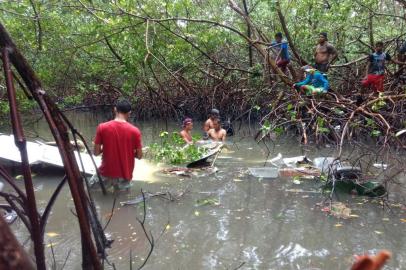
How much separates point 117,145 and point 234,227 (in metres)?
1.62

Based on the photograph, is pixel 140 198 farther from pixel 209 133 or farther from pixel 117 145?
pixel 209 133

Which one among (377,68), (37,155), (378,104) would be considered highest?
(377,68)

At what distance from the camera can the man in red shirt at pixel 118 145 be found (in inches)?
203

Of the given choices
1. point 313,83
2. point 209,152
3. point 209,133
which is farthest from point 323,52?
point 209,152

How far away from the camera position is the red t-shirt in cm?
518

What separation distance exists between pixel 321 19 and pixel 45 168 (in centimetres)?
719

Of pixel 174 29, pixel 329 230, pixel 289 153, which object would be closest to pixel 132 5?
pixel 174 29

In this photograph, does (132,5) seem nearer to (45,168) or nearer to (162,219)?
(45,168)

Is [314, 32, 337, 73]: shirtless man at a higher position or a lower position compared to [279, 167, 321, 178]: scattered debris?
higher

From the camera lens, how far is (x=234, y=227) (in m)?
4.75

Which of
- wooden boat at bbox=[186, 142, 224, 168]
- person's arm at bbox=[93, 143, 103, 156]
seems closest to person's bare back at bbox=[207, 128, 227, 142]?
wooden boat at bbox=[186, 142, 224, 168]

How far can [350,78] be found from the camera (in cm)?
1095

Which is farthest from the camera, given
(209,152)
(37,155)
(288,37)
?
(288,37)

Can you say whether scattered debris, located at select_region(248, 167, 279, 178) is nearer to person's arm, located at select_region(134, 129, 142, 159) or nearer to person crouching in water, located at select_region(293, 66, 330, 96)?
person crouching in water, located at select_region(293, 66, 330, 96)
